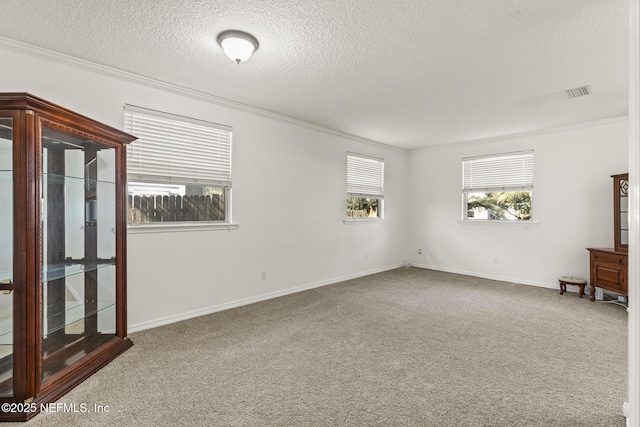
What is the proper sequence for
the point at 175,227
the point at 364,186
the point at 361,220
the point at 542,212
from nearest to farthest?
1. the point at 175,227
2. the point at 542,212
3. the point at 361,220
4. the point at 364,186

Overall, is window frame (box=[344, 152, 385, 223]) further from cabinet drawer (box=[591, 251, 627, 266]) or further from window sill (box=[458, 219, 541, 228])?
cabinet drawer (box=[591, 251, 627, 266])

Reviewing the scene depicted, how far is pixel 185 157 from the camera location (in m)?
3.64

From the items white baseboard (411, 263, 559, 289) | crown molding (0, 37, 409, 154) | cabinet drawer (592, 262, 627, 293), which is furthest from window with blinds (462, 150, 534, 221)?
crown molding (0, 37, 409, 154)

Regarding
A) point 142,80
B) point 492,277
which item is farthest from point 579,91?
point 142,80

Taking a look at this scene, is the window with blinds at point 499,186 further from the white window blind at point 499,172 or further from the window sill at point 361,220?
the window sill at point 361,220

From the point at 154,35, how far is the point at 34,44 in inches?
42.3

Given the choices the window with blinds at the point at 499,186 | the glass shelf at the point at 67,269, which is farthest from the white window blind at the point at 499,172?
the glass shelf at the point at 67,269

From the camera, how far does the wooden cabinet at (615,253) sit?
3996 millimetres

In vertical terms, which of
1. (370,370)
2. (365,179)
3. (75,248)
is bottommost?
(370,370)

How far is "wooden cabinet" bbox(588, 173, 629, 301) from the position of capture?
4.00 meters

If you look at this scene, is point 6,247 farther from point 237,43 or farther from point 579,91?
point 579,91

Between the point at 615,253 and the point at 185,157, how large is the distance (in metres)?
5.50

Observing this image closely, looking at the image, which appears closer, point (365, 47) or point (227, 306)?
point (365, 47)

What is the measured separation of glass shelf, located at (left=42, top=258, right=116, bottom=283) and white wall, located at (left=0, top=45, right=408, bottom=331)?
1.63 ft
